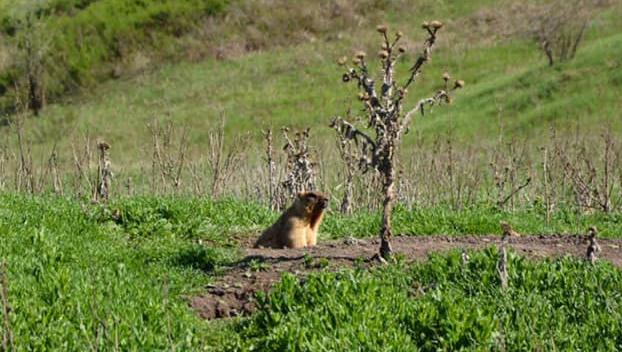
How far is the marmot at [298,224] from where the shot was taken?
9.61m

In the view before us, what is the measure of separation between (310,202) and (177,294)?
250 centimetres

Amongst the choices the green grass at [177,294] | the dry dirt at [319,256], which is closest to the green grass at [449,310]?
the green grass at [177,294]

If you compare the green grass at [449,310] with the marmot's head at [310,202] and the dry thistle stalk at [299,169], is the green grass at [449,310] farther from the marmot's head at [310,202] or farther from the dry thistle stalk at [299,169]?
the dry thistle stalk at [299,169]

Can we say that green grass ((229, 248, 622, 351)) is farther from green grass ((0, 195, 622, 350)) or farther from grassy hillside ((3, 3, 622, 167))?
grassy hillside ((3, 3, 622, 167))

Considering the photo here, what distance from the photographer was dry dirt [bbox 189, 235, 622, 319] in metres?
7.56

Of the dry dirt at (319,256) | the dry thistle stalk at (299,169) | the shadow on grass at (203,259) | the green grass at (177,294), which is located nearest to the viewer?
the green grass at (177,294)

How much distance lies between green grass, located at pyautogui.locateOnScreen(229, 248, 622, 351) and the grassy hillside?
1832 centimetres

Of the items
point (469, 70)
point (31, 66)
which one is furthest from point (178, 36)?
point (469, 70)

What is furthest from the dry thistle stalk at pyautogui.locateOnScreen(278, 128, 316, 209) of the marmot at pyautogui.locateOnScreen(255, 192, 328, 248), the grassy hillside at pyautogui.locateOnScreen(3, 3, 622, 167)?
the grassy hillside at pyautogui.locateOnScreen(3, 3, 622, 167)

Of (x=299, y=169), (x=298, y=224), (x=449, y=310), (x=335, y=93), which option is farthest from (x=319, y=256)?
(x=335, y=93)

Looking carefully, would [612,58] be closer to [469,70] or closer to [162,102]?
[469,70]

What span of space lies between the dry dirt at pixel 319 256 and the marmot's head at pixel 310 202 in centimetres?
42

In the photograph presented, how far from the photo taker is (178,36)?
44.2m

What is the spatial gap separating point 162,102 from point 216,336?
31.0 m
